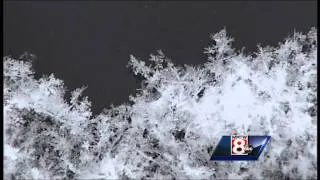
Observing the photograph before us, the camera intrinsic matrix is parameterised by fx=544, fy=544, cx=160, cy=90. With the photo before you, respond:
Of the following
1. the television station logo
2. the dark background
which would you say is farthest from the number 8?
the dark background

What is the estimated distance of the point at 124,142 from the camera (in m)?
3.92

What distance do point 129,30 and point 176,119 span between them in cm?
73

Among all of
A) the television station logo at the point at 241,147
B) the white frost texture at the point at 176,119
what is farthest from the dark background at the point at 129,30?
the television station logo at the point at 241,147

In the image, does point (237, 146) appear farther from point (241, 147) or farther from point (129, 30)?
point (129, 30)

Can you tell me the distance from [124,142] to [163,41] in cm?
79

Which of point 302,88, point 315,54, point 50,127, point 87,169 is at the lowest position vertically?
point 87,169

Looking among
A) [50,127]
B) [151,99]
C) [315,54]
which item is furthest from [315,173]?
[50,127]

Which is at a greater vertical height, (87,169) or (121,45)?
(121,45)

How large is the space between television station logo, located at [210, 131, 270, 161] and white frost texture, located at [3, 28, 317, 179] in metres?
0.04

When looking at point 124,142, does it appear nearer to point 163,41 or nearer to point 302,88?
point 163,41

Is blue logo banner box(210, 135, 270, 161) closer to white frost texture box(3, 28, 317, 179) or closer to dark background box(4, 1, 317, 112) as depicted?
white frost texture box(3, 28, 317, 179)

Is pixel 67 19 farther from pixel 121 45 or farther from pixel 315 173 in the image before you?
pixel 315 173

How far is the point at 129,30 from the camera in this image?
3.96 meters

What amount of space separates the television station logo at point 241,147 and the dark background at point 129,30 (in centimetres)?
62
